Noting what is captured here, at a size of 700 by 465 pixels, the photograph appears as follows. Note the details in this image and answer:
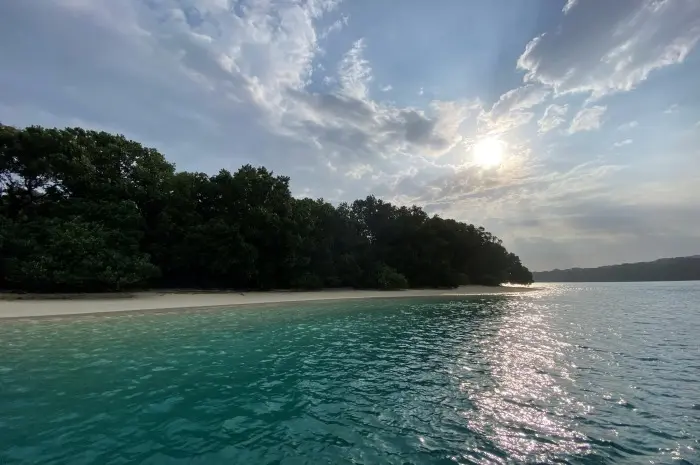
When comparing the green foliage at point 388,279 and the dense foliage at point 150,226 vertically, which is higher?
the dense foliage at point 150,226

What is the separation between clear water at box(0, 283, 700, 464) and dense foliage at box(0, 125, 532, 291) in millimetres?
13422

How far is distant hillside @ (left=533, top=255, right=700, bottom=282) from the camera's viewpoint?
139925 mm

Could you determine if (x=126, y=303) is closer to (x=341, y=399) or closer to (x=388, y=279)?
(x=341, y=399)

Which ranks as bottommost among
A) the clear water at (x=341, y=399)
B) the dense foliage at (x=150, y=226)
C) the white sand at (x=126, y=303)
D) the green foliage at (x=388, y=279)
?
the clear water at (x=341, y=399)

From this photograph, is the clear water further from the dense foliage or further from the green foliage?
the green foliage

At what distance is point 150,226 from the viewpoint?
36.6 m

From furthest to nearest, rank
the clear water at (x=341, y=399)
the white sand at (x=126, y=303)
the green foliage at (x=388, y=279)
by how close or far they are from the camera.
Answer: the green foliage at (x=388, y=279) → the white sand at (x=126, y=303) → the clear water at (x=341, y=399)

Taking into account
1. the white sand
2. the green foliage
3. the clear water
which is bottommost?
the clear water

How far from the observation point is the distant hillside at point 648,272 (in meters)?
140

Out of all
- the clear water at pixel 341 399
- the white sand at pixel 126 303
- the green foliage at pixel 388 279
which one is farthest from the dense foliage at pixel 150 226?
the clear water at pixel 341 399

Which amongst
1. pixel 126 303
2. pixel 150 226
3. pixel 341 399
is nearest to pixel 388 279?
pixel 150 226

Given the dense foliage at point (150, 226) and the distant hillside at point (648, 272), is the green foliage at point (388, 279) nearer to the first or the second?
the dense foliage at point (150, 226)

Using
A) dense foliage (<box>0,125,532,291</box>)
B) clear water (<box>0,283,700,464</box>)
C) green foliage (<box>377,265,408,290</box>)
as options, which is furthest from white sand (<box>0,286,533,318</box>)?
green foliage (<box>377,265,408,290</box>)

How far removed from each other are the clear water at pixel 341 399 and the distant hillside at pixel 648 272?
6990 inches
